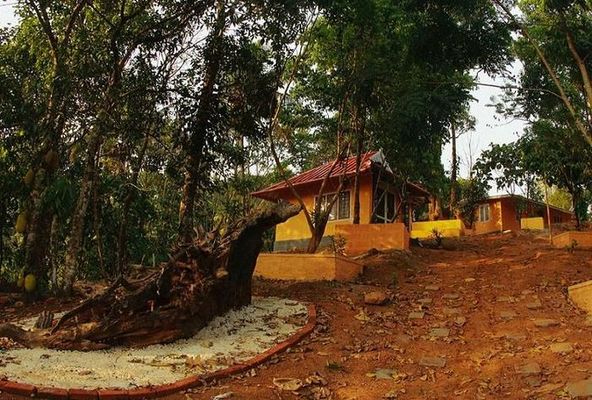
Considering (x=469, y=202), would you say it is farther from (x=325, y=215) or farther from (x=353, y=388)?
(x=353, y=388)

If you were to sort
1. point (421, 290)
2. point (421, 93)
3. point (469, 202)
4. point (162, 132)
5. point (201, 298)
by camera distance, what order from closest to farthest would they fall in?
point (201, 298), point (421, 290), point (162, 132), point (421, 93), point (469, 202)

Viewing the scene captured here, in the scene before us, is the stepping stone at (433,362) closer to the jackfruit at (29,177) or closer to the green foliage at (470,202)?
the jackfruit at (29,177)

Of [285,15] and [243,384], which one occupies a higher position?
[285,15]

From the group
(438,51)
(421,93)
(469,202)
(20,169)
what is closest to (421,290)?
(421,93)

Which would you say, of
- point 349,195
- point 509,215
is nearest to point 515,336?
point 349,195

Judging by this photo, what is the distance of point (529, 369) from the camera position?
675 cm

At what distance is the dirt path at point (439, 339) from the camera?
6.41 meters

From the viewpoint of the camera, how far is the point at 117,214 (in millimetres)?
13500

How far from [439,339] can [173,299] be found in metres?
3.87

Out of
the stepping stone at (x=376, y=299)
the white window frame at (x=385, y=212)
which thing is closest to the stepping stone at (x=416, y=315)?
the stepping stone at (x=376, y=299)

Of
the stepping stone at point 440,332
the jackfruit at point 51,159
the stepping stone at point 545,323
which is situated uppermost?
the jackfruit at point 51,159

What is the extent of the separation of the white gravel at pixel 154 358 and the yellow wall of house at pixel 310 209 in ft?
38.7

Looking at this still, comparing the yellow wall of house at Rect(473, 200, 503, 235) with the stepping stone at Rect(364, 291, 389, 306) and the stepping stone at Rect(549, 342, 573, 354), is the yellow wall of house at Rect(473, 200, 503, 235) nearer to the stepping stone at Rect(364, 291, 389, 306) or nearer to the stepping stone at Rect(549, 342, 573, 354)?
the stepping stone at Rect(364, 291, 389, 306)

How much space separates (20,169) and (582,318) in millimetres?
9827
